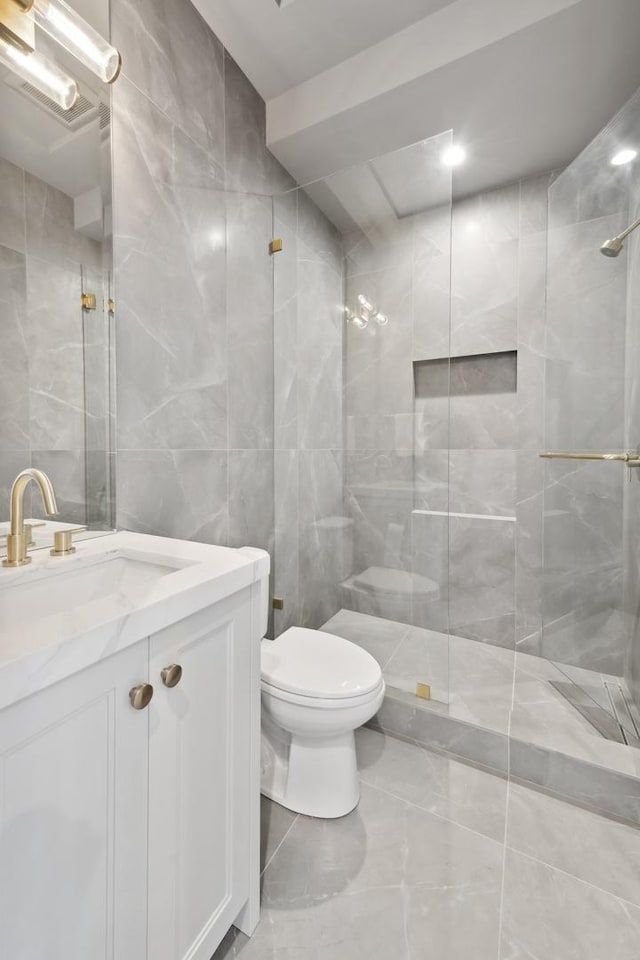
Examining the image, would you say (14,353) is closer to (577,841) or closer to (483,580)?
(577,841)

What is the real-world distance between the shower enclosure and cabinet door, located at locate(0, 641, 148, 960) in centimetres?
122

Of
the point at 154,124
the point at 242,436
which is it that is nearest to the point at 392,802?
the point at 242,436

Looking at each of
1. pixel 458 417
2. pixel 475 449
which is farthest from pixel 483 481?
pixel 458 417

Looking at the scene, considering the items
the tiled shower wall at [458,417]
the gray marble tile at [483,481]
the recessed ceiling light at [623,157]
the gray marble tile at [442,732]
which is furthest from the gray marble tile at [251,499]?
the recessed ceiling light at [623,157]

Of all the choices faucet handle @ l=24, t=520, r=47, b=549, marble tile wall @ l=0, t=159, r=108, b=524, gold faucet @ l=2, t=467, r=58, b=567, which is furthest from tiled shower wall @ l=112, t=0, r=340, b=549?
gold faucet @ l=2, t=467, r=58, b=567

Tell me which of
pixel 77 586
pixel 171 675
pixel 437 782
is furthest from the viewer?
pixel 437 782

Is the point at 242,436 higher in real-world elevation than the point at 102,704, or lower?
higher

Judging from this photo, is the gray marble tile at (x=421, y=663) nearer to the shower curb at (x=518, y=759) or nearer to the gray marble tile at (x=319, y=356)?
the shower curb at (x=518, y=759)

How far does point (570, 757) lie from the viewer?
132 centimetres

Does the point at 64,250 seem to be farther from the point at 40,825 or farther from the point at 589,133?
the point at 589,133

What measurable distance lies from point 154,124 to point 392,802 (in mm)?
2315

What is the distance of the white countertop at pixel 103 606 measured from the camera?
0.48m

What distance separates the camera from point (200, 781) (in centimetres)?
77

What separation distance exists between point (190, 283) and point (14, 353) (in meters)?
0.67
